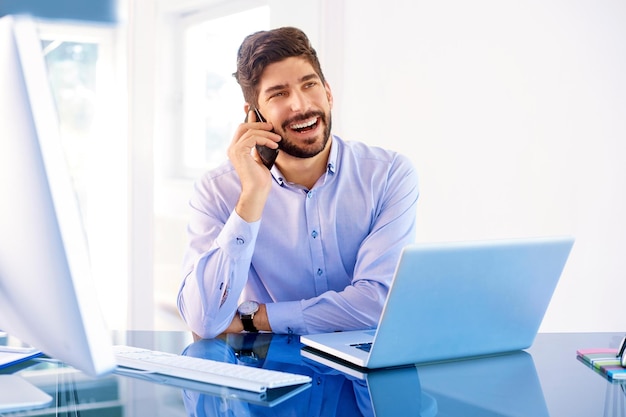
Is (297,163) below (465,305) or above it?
above

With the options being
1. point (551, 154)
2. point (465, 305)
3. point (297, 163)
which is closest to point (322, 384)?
point (465, 305)

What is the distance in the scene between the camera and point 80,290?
3.03 feet

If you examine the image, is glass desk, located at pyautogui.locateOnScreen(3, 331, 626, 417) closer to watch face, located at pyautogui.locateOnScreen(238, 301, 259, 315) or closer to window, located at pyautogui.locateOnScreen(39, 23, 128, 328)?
watch face, located at pyautogui.locateOnScreen(238, 301, 259, 315)

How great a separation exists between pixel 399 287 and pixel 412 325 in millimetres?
94

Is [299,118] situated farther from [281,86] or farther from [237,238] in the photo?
[237,238]

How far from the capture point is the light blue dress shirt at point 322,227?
221cm

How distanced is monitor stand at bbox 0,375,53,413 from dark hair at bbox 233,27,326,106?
1266mm

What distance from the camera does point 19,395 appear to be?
1318mm

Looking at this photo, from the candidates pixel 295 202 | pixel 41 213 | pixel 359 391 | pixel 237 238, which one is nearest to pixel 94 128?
pixel 295 202

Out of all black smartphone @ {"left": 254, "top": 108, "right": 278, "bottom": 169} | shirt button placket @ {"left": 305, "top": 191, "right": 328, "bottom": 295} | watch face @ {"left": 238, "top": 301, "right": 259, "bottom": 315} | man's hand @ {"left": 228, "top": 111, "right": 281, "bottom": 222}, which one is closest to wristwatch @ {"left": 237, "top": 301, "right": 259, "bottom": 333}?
watch face @ {"left": 238, "top": 301, "right": 259, "bottom": 315}

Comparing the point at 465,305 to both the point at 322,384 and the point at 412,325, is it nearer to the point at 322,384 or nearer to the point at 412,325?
the point at 412,325

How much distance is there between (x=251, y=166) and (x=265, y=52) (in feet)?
1.31

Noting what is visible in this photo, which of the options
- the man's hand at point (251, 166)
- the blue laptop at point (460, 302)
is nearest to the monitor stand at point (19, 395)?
the blue laptop at point (460, 302)

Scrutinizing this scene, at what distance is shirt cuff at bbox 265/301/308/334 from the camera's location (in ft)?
6.52
